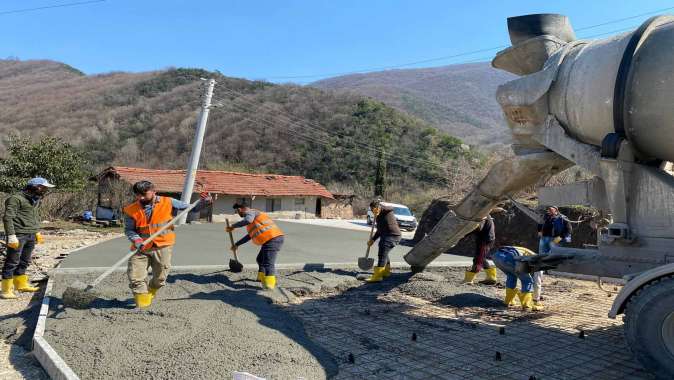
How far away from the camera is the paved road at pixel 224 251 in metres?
9.20

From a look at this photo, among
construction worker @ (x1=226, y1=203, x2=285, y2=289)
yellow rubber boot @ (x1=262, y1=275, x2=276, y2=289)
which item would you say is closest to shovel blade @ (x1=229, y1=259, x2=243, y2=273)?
construction worker @ (x1=226, y1=203, x2=285, y2=289)

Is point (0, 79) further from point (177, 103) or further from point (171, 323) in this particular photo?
point (171, 323)

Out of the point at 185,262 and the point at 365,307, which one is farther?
the point at 185,262

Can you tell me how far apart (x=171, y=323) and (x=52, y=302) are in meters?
1.87

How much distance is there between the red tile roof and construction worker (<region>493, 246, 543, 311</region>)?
20971 mm

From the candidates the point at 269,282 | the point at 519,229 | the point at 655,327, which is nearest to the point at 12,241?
the point at 269,282

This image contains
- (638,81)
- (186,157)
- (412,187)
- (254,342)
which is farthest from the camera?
(186,157)

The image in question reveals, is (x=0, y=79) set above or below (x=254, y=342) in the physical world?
above

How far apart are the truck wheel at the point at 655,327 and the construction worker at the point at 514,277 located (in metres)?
2.08

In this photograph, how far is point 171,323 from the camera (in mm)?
4758

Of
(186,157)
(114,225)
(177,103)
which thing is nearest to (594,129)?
(114,225)

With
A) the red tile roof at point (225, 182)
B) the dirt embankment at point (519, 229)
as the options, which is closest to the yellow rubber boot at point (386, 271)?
the dirt embankment at point (519, 229)

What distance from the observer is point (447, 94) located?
412ft

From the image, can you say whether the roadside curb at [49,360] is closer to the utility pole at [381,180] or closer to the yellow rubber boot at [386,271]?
the yellow rubber boot at [386,271]
